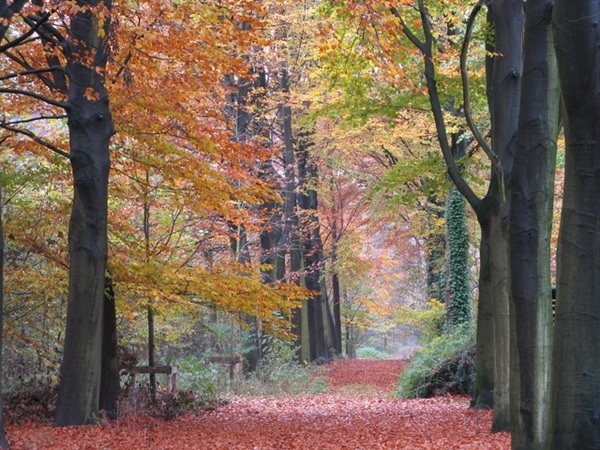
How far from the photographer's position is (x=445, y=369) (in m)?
15.6

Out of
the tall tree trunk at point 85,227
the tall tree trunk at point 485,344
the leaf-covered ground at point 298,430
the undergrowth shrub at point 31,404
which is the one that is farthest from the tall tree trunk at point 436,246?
the tall tree trunk at point 85,227

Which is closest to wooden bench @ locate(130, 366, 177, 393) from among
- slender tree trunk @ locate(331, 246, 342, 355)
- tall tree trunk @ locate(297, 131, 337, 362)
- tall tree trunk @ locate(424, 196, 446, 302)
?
tall tree trunk @ locate(297, 131, 337, 362)

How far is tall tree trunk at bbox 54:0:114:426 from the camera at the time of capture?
1005 cm

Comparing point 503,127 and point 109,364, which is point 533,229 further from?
point 109,364

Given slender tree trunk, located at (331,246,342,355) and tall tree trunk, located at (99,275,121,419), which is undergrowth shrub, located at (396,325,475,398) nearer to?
tall tree trunk, located at (99,275,121,419)

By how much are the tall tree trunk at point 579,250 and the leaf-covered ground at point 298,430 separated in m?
3.35

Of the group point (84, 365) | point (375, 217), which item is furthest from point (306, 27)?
point (84, 365)

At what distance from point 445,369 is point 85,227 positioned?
9157 millimetres

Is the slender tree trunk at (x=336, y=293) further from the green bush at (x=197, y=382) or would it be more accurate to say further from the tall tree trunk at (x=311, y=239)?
the green bush at (x=197, y=382)

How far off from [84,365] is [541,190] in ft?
22.9

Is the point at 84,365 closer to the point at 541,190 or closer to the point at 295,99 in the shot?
the point at 541,190

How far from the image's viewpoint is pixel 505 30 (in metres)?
8.99

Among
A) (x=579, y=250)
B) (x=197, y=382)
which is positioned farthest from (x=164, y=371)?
(x=579, y=250)

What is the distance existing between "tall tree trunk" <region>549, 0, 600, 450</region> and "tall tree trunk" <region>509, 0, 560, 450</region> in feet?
6.34
